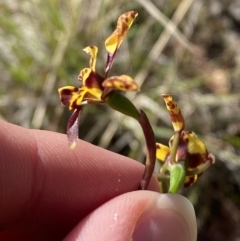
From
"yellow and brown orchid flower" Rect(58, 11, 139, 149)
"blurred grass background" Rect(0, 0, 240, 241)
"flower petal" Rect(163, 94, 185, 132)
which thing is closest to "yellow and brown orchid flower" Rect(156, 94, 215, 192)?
"flower petal" Rect(163, 94, 185, 132)

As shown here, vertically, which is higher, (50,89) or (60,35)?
(60,35)

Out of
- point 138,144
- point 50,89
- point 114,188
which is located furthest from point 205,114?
point 114,188

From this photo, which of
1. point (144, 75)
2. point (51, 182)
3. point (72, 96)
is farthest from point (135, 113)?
point (144, 75)

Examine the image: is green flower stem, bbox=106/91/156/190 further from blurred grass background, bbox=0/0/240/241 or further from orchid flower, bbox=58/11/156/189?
blurred grass background, bbox=0/0/240/241

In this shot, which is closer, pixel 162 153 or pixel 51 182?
pixel 162 153

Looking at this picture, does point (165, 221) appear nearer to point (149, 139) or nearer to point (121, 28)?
point (149, 139)

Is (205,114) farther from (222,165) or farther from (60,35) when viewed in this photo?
(60,35)
